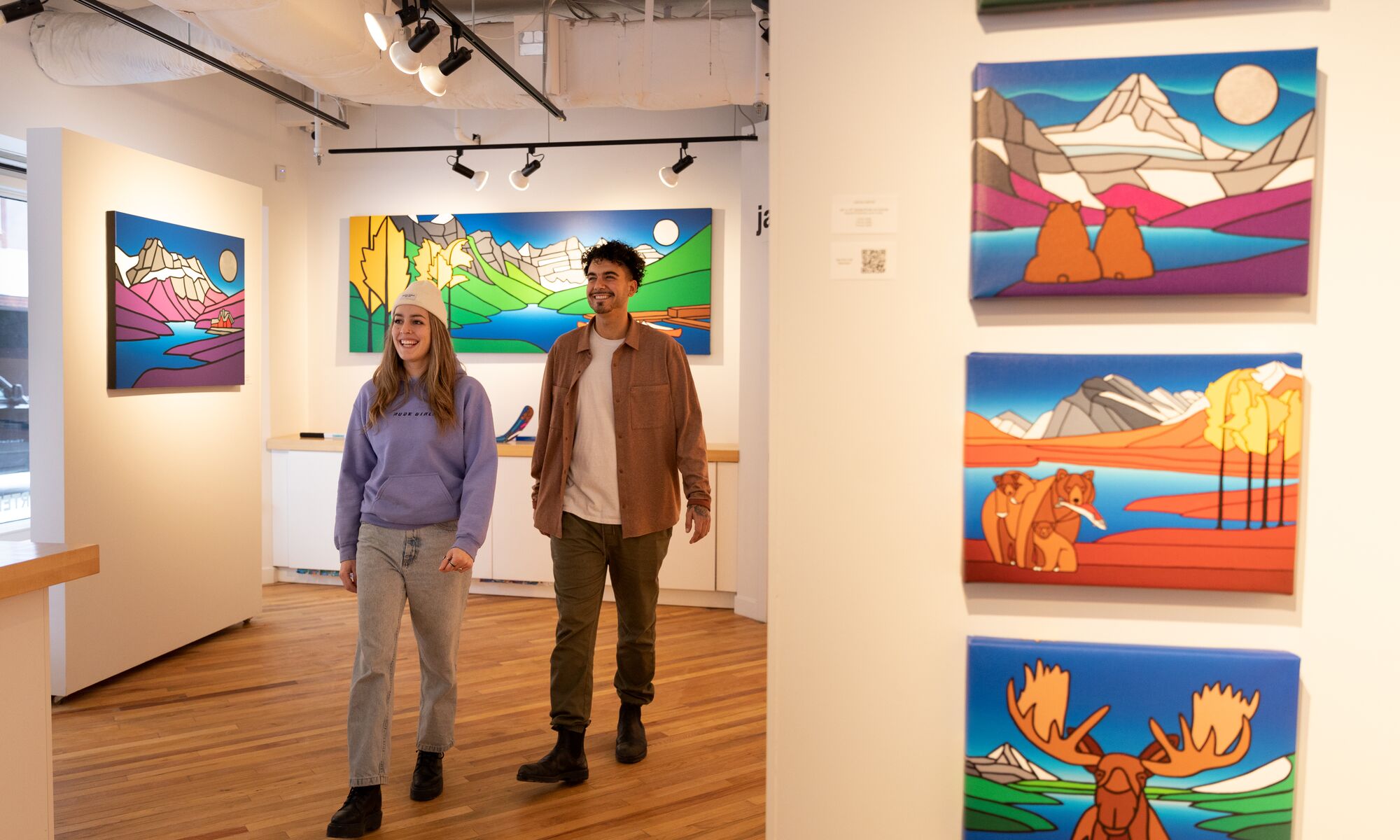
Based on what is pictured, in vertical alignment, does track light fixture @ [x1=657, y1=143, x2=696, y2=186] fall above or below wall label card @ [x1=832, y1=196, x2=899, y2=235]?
above

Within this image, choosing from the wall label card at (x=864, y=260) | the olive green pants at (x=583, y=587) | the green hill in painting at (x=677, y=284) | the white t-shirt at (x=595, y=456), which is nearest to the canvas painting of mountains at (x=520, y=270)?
the green hill in painting at (x=677, y=284)

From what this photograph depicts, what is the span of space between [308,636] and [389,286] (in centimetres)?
258

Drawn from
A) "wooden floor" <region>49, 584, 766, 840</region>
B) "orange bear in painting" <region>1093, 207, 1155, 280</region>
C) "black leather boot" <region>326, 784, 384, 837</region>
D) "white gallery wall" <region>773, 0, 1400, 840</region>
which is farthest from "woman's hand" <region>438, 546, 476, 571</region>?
"orange bear in painting" <region>1093, 207, 1155, 280</region>

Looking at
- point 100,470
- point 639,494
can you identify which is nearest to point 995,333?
point 639,494

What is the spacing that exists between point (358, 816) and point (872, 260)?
2.19 m

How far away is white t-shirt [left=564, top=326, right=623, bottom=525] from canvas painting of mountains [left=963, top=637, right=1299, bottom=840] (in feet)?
5.32

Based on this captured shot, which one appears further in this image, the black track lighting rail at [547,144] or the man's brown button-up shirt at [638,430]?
the black track lighting rail at [547,144]

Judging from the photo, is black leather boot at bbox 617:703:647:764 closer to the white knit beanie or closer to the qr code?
the white knit beanie

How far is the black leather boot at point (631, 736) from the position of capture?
134 inches

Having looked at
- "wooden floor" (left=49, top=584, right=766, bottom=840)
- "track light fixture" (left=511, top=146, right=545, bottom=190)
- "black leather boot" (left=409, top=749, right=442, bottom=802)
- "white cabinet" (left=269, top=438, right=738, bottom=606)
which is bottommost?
"wooden floor" (left=49, top=584, right=766, bottom=840)

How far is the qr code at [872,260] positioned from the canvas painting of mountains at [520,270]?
4419 mm

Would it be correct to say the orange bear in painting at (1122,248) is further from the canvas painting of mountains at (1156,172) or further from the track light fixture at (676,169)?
the track light fixture at (676,169)

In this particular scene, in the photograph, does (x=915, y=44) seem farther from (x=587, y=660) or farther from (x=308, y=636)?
(x=308, y=636)

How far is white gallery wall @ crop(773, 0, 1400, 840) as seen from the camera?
67.2 inches
